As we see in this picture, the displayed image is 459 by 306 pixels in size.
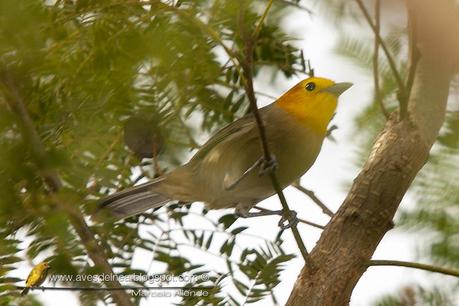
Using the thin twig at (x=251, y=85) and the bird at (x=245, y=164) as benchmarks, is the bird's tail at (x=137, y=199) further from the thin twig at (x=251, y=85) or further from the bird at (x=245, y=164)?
the thin twig at (x=251, y=85)

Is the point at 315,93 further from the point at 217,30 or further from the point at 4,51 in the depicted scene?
the point at 4,51

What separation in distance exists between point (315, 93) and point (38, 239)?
3.24m

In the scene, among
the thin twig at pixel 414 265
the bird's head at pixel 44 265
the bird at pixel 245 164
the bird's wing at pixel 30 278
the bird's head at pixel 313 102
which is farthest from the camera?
the bird's head at pixel 313 102

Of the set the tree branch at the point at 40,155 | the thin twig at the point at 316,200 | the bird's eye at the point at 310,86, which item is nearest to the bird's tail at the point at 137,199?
the thin twig at the point at 316,200

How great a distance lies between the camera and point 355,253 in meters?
3.22

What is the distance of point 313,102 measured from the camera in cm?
470

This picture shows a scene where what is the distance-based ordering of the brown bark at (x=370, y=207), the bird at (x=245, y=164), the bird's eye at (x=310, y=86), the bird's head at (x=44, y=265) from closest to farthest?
the bird's head at (x=44, y=265) < the brown bark at (x=370, y=207) < the bird at (x=245, y=164) < the bird's eye at (x=310, y=86)

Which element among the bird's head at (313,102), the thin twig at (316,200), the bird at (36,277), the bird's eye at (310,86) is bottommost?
the bird at (36,277)

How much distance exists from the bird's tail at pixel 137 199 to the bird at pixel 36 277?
25.7 inches

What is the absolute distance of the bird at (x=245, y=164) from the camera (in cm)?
411

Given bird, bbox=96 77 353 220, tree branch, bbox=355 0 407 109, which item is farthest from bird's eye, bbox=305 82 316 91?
tree branch, bbox=355 0 407 109

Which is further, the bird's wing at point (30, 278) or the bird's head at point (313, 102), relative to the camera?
the bird's head at point (313, 102)

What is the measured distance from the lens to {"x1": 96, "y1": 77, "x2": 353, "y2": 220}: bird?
4.11 meters

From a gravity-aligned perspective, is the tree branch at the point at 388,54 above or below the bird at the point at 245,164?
below
